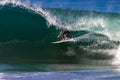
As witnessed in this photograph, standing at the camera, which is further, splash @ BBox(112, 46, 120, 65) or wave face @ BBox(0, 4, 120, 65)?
splash @ BBox(112, 46, 120, 65)

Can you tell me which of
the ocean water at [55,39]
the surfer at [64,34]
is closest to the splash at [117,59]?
the ocean water at [55,39]

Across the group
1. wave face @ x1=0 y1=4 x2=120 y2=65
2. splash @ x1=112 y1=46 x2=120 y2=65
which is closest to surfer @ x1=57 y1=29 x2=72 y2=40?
wave face @ x1=0 y1=4 x2=120 y2=65

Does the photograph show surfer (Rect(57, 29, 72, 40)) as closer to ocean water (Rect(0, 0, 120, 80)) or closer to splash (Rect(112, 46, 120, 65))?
ocean water (Rect(0, 0, 120, 80))

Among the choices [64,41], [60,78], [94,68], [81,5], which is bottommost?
[60,78]

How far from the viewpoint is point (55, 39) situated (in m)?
8.52

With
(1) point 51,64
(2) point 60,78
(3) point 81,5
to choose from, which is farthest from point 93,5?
(2) point 60,78

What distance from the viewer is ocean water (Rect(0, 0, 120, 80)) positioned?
8.30 metres

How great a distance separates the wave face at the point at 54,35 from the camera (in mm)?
8336

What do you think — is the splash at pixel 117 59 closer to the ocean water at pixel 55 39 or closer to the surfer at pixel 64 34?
the ocean water at pixel 55 39

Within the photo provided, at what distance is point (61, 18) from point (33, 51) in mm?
916

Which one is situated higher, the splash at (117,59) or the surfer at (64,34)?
the surfer at (64,34)

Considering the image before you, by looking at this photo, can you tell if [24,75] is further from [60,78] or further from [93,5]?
[93,5]

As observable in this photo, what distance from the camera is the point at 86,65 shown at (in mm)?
8750

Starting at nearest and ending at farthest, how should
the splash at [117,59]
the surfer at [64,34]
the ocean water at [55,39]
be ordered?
the ocean water at [55,39] → the surfer at [64,34] → the splash at [117,59]
